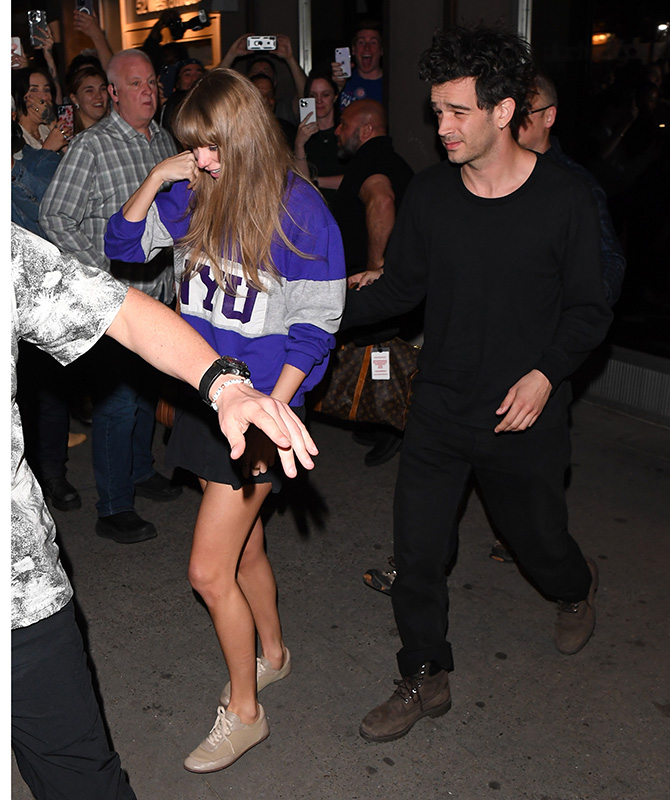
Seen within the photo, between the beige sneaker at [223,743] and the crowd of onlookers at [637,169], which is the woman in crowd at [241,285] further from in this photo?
the crowd of onlookers at [637,169]

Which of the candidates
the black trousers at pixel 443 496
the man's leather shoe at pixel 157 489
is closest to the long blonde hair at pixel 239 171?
the black trousers at pixel 443 496

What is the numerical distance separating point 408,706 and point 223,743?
63cm

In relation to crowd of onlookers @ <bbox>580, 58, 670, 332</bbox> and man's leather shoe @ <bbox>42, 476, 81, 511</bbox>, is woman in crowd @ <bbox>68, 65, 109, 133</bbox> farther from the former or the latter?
crowd of onlookers @ <bbox>580, 58, 670, 332</bbox>

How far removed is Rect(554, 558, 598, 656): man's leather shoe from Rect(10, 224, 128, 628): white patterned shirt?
2.24 metres

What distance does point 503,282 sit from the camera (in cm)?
283

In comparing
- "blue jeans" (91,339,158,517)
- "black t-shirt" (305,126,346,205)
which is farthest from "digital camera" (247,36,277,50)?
"blue jeans" (91,339,158,517)

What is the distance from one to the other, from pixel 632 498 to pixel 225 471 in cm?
295

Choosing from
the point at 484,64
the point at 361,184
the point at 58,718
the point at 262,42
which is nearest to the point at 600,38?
the point at 361,184

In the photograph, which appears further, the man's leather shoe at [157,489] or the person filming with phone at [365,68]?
the person filming with phone at [365,68]

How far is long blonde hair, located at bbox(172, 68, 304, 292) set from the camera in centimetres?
264

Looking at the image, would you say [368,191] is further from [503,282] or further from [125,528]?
[503,282]

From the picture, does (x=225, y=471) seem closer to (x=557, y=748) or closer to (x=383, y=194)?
(x=557, y=748)

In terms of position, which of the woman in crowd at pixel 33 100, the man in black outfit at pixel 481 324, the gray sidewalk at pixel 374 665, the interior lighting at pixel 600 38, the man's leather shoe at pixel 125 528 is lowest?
the gray sidewalk at pixel 374 665

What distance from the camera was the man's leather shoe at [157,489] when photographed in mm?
4918
